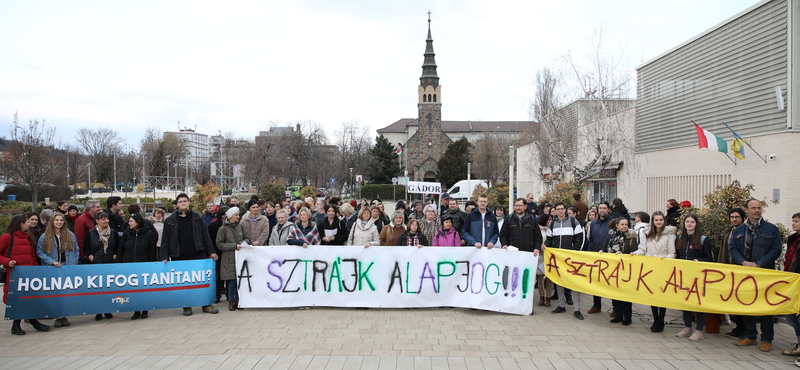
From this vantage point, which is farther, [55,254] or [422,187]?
[422,187]

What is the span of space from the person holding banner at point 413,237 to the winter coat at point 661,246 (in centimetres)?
321

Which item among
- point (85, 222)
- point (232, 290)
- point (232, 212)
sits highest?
point (232, 212)

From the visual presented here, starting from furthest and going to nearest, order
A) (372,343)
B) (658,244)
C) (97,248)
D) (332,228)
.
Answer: (332,228) < (97,248) < (658,244) < (372,343)

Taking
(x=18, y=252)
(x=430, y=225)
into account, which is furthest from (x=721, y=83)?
(x=18, y=252)

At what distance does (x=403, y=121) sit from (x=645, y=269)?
90645 mm

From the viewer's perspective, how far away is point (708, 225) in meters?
7.96

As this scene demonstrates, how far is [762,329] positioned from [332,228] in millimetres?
6518

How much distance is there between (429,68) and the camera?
7681 centimetres

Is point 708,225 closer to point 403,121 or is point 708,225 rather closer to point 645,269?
point 645,269

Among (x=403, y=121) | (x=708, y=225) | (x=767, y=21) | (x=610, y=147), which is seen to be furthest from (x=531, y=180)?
(x=403, y=121)

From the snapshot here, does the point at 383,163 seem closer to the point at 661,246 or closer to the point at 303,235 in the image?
the point at 303,235

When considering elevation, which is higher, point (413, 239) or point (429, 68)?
point (429, 68)

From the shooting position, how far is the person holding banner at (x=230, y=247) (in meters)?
7.79

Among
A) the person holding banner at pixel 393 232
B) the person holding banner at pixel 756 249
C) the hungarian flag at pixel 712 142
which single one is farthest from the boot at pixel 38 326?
the hungarian flag at pixel 712 142
